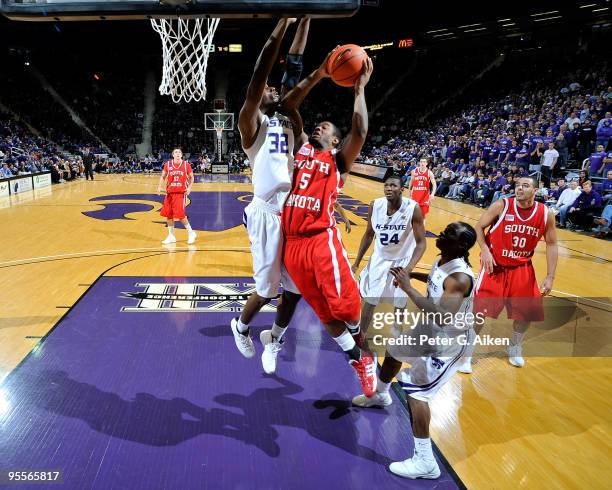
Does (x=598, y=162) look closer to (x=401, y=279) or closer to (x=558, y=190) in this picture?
(x=558, y=190)

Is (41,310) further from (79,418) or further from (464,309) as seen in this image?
(464,309)

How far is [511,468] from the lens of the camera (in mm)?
2881

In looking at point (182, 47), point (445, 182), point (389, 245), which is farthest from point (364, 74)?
point (445, 182)

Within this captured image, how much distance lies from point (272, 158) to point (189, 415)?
182cm

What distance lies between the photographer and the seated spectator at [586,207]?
11211mm

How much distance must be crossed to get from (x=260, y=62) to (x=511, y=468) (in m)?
2.80

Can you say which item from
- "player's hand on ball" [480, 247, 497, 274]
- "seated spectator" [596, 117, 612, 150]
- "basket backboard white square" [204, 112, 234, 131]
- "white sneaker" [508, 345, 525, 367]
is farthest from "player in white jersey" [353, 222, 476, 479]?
"basket backboard white square" [204, 112, 234, 131]

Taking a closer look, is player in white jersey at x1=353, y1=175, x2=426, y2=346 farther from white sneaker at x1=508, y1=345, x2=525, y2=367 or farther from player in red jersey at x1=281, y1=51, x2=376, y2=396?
player in red jersey at x1=281, y1=51, x2=376, y2=396

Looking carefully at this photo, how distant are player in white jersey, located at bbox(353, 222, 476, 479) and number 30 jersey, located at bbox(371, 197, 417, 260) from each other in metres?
1.59

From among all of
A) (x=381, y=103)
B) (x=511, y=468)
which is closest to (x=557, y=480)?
(x=511, y=468)

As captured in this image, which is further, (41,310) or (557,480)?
(41,310)

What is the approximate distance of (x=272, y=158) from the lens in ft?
10.5

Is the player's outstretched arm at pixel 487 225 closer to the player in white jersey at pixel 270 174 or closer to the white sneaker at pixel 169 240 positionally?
the player in white jersey at pixel 270 174

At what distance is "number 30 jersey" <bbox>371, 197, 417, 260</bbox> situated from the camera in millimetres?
4418
